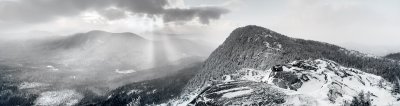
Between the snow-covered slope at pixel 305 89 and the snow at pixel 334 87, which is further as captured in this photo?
the snow-covered slope at pixel 305 89

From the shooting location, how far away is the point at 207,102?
164 metres

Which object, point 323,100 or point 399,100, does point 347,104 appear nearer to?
point 323,100

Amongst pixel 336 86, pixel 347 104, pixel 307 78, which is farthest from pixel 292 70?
pixel 347 104

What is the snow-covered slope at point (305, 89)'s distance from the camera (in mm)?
154875

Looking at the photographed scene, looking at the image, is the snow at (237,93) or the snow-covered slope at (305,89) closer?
the snow-covered slope at (305,89)

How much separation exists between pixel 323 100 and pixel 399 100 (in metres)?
45.0

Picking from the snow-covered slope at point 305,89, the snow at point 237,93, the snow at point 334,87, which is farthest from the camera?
the snow at point 237,93

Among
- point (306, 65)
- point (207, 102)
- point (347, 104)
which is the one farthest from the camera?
point (306, 65)

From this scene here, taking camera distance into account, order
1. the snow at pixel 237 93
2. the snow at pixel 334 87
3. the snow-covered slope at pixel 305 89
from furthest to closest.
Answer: the snow at pixel 237 93 → the snow-covered slope at pixel 305 89 → the snow at pixel 334 87

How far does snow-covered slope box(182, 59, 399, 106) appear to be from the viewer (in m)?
155

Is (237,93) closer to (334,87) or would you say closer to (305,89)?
(305,89)

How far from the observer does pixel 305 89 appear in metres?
168

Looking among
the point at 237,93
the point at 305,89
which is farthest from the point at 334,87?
the point at 237,93

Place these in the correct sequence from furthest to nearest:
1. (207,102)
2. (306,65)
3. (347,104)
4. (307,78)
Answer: (306,65), (307,78), (207,102), (347,104)
